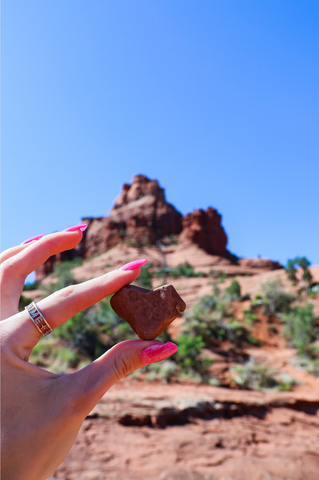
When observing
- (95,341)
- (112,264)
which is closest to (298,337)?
(95,341)

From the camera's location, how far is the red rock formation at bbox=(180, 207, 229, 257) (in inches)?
2569

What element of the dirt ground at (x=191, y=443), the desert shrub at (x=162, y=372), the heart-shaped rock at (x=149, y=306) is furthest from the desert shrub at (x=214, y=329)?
the heart-shaped rock at (x=149, y=306)

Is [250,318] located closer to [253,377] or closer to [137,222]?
[253,377]

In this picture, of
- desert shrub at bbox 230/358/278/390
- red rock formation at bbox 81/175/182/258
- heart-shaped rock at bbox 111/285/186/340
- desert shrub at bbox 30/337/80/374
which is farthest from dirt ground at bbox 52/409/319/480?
red rock formation at bbox 81/175/182/258

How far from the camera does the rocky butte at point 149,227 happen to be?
66.5 m

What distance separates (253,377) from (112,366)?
1038 centimetres

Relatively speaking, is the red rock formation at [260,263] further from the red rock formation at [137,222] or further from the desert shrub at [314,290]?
the desert shrub at [314,290]

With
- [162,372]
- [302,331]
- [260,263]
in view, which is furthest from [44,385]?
[260,263]

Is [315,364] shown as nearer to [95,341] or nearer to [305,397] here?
[305,397]

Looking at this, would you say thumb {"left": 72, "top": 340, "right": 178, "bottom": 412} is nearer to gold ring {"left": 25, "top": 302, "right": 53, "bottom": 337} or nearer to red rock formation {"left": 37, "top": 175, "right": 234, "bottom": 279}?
gold ring {"left": 25, "top": 302, "right": 53, "bottom": 337}

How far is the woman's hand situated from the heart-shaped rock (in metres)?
0.24

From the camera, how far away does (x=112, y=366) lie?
1.82 metres

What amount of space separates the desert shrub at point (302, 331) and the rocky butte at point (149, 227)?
1751 inches

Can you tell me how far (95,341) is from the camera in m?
11.8
